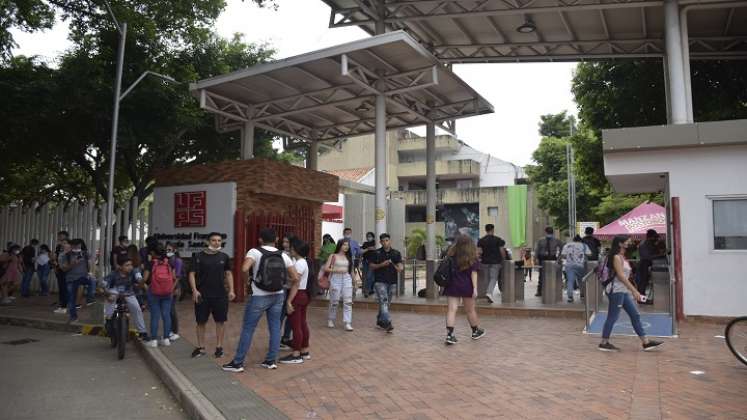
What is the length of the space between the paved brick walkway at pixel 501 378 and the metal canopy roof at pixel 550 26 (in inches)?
363

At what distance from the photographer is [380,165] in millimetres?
15047

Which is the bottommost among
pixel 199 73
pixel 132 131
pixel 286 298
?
pixel 286 298

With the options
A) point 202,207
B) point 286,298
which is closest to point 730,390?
point 286,298

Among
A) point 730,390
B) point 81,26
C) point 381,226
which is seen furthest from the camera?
point 81,26

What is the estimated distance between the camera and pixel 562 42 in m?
17.5

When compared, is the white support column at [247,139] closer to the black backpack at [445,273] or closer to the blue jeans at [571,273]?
the blue jeans at [571,273]

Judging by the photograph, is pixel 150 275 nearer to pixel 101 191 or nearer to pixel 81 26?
pixel 81 26

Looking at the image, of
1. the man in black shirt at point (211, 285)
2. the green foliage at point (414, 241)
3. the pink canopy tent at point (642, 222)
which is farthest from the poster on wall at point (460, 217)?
the man in black shirt at point (211, 285)

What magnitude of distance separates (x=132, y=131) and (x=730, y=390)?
52.5 feet

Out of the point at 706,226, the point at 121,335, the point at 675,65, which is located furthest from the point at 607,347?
the point at 675,65

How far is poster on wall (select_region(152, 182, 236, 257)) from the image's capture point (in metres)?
15.1

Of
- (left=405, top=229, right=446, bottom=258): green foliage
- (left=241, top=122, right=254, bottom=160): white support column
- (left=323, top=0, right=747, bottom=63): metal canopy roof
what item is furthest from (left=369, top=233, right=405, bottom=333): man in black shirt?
(left=405, top=229, right=446, bottom=258): green foliage

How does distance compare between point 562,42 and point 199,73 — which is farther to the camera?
point 199,73

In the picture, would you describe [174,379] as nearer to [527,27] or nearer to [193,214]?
[193,214]
